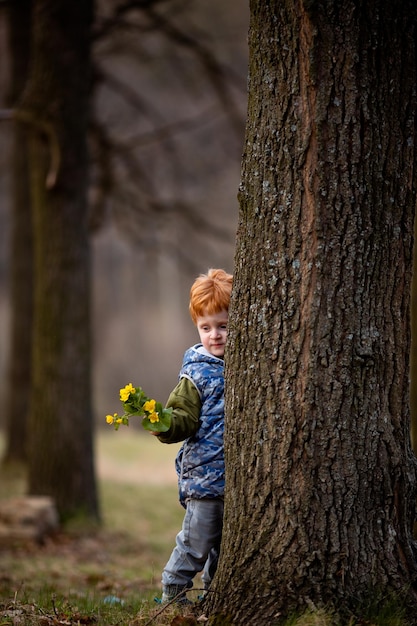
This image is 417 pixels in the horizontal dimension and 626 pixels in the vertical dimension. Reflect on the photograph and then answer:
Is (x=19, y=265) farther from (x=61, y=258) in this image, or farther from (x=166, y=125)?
(x=61, y=258)

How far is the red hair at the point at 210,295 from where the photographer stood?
13.0ft

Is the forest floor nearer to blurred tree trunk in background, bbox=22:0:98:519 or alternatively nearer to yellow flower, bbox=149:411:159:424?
blurred tree trunk in background, bbox=22:0:98:519

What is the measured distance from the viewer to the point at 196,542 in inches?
153

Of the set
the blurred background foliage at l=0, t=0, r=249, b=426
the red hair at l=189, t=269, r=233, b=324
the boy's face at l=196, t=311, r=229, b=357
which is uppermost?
the blurred background foliage at l=0, t=0, r=249, b=426

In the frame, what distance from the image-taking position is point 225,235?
1295cm

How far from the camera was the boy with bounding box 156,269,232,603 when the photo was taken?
3.86 metres

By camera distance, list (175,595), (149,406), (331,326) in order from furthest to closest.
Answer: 1. (175,595)
2. (149,406)
3. (331,326)

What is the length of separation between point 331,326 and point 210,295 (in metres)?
0.80

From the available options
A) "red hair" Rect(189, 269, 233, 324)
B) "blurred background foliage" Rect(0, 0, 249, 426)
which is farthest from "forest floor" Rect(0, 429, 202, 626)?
"blurred background foliage" Rect(0, 0, 249, 426)

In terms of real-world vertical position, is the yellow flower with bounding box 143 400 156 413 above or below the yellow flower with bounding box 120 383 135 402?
below

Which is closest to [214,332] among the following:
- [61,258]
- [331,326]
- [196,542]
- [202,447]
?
[202,447]

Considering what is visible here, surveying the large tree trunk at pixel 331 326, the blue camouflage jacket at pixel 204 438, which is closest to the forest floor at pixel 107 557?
the blue camouflage jacket at pixel 204 438

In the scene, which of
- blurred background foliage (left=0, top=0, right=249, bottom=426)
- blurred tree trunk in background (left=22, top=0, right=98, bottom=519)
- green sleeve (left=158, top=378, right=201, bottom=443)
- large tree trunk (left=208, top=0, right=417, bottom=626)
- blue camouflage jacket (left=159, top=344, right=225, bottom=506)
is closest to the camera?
large tree trunk (left=208, top=0, right=417, bottom=626)

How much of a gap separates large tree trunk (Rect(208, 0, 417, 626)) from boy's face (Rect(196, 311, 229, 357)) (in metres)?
0.51
